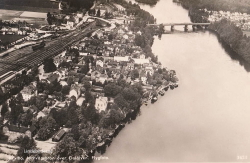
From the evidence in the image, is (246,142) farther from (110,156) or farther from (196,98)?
(110,156)

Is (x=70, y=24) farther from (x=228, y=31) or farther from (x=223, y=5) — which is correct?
(x=223, y=5)

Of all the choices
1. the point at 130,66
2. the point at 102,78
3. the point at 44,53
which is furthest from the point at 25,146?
the point at 44,53

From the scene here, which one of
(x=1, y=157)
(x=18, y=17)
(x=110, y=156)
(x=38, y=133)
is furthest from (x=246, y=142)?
(x=18, y=17)

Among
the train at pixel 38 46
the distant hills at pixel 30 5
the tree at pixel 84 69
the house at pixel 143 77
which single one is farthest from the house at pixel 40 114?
the distant hills at pixel 30 5

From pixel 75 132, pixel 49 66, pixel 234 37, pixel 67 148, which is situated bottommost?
pixel 67 148

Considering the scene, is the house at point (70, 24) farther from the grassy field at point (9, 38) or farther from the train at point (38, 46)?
the train at point (38, 46)

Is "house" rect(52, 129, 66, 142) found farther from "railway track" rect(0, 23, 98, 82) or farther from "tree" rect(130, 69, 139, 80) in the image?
"tree" rect(130, 69, 139, 80)
